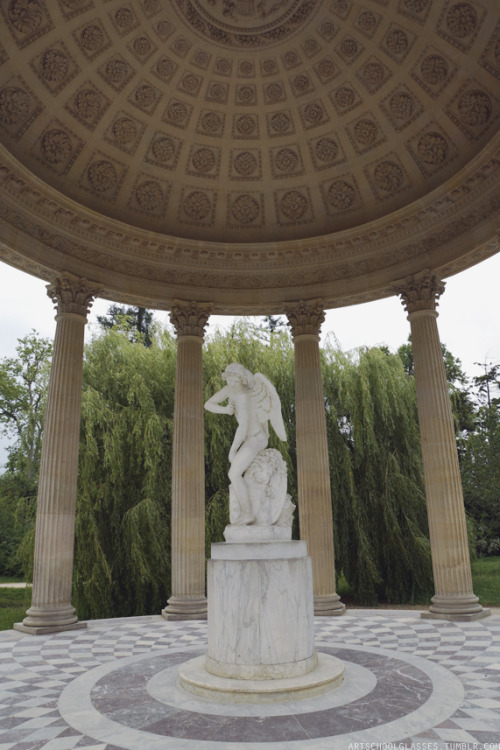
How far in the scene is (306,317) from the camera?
1091 inches

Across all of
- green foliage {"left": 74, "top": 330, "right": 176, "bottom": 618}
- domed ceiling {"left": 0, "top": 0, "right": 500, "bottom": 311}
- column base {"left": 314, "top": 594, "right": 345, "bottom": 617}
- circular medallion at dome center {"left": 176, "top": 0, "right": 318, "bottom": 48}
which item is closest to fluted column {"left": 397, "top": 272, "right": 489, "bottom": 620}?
domed ceiling {"left": 0, "top": 0, "right": 500, "bottom": 311}

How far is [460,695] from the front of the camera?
11312 millimetres

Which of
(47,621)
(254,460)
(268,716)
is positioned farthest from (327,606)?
(268,716)

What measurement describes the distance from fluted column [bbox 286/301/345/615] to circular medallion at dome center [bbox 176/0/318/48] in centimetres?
1262

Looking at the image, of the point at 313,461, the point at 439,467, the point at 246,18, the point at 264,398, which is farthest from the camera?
the point at 313,461

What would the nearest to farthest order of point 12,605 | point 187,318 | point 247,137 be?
point 187,318
point 247,137
point 12,605

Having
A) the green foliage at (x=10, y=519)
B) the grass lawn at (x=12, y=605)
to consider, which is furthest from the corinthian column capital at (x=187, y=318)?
the green foliage at (x=10, y=519)

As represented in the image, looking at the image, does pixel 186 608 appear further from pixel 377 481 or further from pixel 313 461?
pixel 377 481

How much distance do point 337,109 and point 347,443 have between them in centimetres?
1892

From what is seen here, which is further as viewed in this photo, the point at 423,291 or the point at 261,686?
the point at 423,291

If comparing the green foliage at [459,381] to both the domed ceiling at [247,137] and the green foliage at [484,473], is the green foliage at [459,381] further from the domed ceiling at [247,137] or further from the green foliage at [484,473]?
the domed ceiling at [247,137]

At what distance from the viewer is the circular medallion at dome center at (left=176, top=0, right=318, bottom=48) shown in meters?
23.6

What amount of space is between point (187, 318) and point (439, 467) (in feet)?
46.1

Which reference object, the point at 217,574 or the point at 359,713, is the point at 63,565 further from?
the point at 359,713
